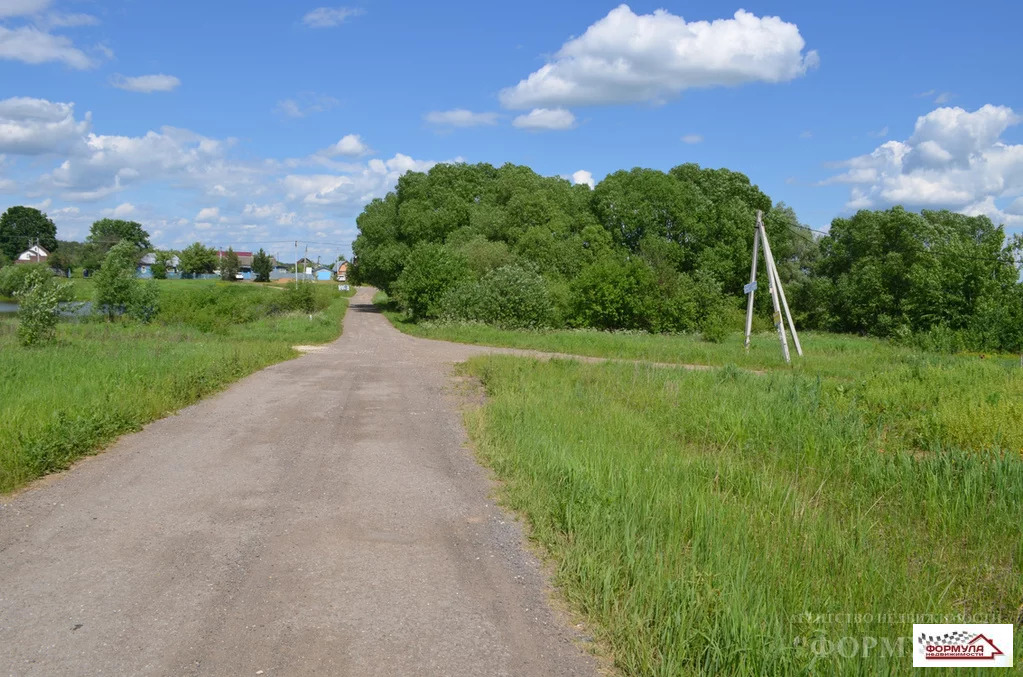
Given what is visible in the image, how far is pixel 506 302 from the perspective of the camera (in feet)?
136

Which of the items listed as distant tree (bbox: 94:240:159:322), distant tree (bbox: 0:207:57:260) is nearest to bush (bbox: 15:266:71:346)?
distant tree (bbox: 94:240:159:322)

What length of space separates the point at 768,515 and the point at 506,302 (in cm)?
3543

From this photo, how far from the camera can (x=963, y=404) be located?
11820 mm

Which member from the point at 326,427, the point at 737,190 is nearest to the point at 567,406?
the point at 326,427

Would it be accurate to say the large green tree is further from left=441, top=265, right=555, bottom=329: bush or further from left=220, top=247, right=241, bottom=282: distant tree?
left=220, top=247, right=241, bottom=282: distant tree

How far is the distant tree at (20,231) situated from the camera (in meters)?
124

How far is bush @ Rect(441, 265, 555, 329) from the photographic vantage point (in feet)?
136

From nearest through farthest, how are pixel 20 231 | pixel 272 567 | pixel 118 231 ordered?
pixel 272 567
pixel 20 231
pixel 118 231

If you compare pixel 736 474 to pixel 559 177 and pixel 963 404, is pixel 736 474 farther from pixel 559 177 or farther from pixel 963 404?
pixel 559 177

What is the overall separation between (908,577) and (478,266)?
154ft

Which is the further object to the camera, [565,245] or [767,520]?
[565,245]

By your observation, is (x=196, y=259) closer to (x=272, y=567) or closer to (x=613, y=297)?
(x=613, y=297)

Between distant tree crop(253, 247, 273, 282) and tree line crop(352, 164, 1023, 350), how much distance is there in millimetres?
48474

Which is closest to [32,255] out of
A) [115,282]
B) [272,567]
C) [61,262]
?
[61,262]
